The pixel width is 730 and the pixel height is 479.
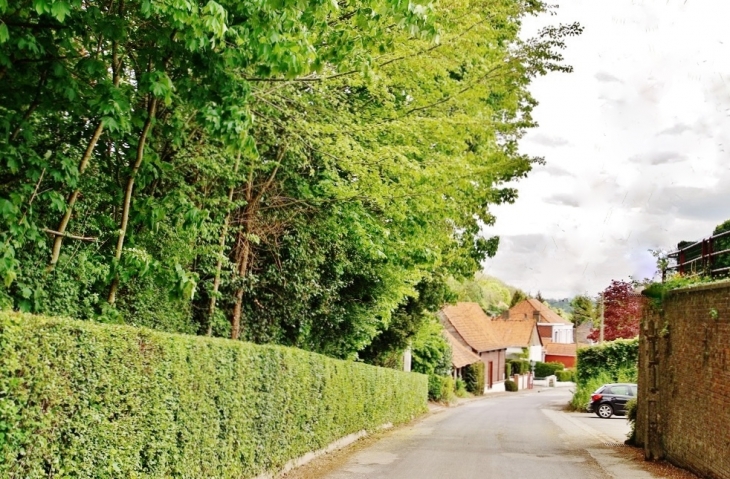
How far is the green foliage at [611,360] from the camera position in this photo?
37062 millimetres

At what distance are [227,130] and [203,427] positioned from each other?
3.84 meters

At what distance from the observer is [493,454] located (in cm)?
1633

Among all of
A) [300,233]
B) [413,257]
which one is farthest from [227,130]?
[413,257]

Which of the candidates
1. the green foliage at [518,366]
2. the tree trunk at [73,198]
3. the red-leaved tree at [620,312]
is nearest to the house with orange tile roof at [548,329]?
the green foliage at [518,366]

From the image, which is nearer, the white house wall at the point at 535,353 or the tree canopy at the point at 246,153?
the tree canopy at the point at 246,153

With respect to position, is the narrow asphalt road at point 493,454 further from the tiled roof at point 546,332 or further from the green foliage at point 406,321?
the tiled roof at point 546,332

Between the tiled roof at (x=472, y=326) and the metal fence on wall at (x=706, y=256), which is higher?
the tiled roof at (x=472, y=326)

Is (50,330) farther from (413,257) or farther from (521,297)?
(521,297)

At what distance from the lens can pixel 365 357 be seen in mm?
27984

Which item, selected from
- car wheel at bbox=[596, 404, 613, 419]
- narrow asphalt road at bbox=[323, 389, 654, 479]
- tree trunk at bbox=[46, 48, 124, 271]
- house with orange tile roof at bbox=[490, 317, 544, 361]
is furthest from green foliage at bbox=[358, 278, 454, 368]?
house with orange tile roof at bbox=[490, 317, 544, 361]

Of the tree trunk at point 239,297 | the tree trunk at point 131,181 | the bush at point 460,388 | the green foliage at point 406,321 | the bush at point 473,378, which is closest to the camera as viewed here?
the tree trunk at point 131,181

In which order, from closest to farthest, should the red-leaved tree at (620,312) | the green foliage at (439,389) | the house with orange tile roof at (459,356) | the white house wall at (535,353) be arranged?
1. the red-leaved tree at (620,312)
2. the green foliage at (439,389)
3. the house with orange tile roof at (459,356)
4. the white house wall at (535,353)

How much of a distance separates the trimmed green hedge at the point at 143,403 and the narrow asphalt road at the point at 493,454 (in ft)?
6.02

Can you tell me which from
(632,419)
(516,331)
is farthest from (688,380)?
(516,331)
